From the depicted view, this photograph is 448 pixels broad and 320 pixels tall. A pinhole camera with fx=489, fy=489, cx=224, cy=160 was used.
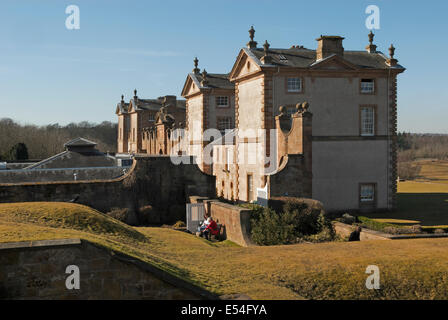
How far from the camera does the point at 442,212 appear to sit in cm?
2795

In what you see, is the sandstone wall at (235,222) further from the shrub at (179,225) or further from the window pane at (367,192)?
the window pane at (367,192)

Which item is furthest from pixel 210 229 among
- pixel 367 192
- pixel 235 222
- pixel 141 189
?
pixel 367 192

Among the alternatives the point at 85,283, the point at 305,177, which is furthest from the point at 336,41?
the point at 85,283

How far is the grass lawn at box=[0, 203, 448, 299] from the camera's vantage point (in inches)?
437

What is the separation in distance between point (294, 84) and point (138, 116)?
145 feet

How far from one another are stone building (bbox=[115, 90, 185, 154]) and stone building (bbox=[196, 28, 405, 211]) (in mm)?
33785

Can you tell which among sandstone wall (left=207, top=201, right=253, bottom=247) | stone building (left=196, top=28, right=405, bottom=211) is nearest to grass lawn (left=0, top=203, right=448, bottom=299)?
sandstone wall (left=207, top=201, right=253, bottom=247)

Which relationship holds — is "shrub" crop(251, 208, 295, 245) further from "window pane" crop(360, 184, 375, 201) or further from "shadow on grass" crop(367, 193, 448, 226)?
"window pane" crop(360, 184, 375, 201)

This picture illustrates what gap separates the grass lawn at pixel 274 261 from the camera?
437 inches

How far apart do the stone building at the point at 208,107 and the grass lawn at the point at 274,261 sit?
28.0 m

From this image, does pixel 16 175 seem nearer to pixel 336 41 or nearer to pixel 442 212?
pixel 336 41

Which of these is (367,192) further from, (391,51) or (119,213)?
(119,213)

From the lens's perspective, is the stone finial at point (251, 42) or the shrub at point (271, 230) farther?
the stone finial at point (251, 42)

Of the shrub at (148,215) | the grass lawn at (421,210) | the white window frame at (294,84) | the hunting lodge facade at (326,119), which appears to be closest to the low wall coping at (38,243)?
the shrub at (148,215)
